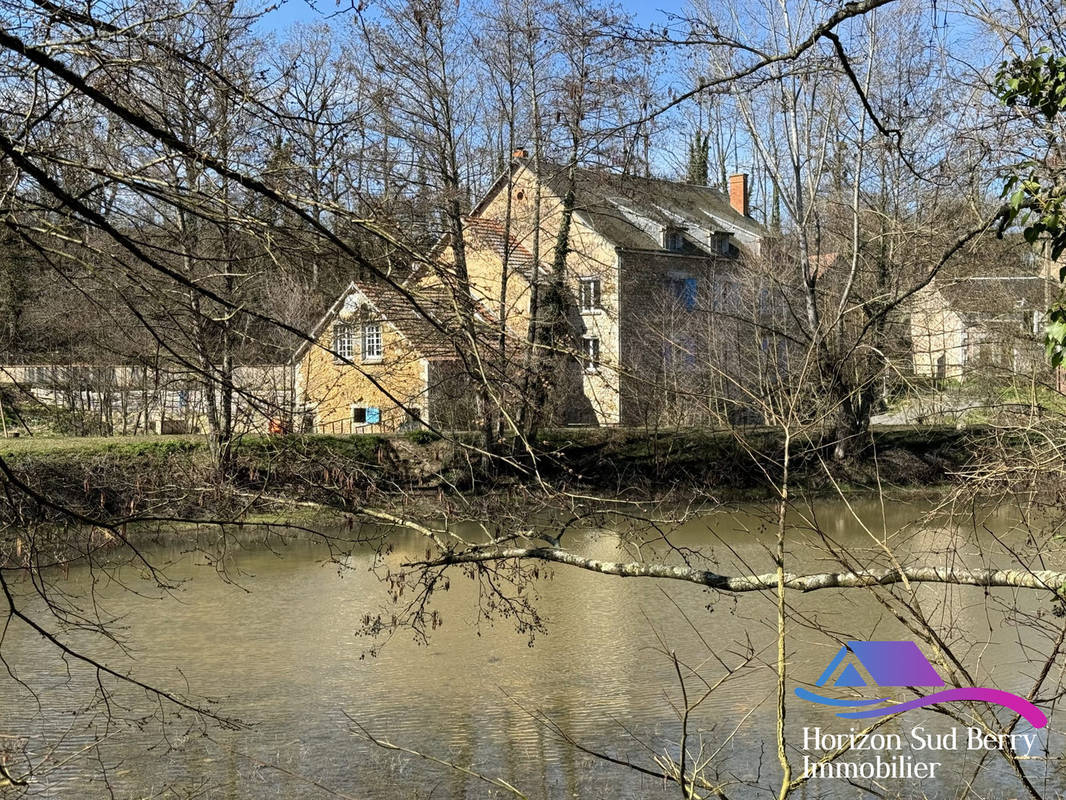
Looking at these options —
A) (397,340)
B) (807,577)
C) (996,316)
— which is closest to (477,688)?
(397,340)

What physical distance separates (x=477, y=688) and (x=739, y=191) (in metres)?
30.4

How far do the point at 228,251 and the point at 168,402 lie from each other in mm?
16670

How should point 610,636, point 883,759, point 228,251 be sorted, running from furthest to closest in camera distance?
point 610,636 → point 883,759 → point 228,251

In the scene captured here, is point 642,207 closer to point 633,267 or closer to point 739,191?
point 633,267

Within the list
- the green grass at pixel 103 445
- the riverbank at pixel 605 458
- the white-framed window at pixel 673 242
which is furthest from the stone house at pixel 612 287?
the green grass at pixel 103 445

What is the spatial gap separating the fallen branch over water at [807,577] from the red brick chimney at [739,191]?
3423 cm

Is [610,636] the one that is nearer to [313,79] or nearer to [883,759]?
[883,759]

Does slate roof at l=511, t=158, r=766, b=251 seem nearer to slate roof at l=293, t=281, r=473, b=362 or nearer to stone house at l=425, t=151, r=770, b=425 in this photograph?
stone house at l=425, t=151, r=770, b=425

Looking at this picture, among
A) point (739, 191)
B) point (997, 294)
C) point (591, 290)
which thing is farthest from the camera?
point (739, 191)

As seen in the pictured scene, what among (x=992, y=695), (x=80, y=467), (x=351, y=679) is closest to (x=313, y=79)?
(x=992, y=695)

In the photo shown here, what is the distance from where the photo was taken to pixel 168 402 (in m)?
21.0

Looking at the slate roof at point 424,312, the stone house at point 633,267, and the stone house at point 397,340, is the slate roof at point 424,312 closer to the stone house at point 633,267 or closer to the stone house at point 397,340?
the stone house at point 397,340

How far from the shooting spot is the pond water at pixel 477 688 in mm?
6797

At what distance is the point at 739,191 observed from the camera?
3691 centimetres
